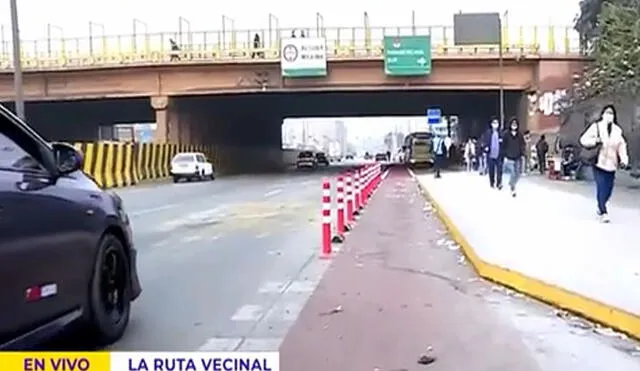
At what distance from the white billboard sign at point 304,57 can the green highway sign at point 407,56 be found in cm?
353

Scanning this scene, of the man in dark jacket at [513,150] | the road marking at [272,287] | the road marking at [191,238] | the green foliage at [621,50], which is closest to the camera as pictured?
the road marking at [272,287]

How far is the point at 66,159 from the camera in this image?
21.5 ft

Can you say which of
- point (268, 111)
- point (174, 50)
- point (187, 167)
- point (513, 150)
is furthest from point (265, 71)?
point (513, 150)

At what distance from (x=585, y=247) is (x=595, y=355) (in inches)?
210

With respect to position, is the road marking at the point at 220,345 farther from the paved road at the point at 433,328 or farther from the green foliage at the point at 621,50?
the green foliage at the point at 621,50

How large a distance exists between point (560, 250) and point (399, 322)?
4282 millimetres

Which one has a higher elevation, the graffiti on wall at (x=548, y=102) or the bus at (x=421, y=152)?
the graffiti on wall at (x=548, y=102)

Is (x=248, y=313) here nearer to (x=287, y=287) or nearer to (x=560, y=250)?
(x=287, y=287)

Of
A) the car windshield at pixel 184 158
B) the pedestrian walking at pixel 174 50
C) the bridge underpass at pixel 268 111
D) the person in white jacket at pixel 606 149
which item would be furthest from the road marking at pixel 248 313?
the bridge underpass at pixel 268 111

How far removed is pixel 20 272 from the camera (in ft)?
18.1

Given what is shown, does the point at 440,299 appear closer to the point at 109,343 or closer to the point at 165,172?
the point at 109,343

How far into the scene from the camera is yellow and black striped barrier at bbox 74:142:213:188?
37094mm

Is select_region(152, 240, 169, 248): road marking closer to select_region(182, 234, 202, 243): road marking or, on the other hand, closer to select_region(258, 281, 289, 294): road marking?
select_region(182, 234, 202, 243): road marking

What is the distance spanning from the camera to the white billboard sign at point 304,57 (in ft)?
168
